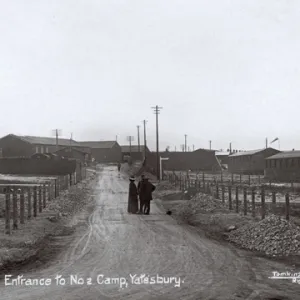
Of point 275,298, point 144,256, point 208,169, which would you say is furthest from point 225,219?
point 208,169

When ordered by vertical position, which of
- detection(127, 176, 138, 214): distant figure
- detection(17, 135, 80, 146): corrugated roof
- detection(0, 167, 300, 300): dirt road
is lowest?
detection(0, 167, 300, 300): dirt road

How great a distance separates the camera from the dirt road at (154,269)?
21.9 feet

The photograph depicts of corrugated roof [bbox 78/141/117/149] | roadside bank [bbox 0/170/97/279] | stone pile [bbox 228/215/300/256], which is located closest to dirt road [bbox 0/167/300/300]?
roadside bank [bbox 0/170/97/279]

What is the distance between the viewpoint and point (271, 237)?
36.8 feet

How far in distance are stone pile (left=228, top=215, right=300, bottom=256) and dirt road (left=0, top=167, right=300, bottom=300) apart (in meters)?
0.87

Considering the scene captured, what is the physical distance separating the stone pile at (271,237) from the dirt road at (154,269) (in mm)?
867

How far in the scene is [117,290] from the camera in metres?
6.82

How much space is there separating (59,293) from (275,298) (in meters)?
3.40

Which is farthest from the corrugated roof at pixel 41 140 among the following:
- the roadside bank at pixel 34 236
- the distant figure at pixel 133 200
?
A: the distant figure at pixel 133 200

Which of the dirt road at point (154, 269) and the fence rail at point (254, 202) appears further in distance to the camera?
the fence rail at point (254, 202)

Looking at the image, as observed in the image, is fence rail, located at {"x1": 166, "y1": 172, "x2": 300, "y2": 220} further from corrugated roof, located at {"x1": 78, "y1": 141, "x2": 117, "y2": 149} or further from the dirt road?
corrugated roof, located at {"x1": 78, "y1": 141, "x2": 117, "y2": 149}

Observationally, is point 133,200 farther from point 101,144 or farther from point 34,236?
point 101,144

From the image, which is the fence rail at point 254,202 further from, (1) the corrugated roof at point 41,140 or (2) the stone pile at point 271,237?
(1) the corrugated roof at point 41,140

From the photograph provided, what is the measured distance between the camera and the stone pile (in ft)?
34.2
